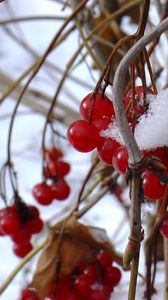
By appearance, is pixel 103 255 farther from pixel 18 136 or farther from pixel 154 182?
pixel 18 136

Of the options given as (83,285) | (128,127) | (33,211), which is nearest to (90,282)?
(83,285)

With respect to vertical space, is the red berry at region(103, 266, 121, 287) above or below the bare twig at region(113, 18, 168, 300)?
below

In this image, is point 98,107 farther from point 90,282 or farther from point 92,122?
point 90,282

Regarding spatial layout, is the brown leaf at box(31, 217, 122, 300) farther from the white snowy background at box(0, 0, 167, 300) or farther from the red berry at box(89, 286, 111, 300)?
the white snowy background at box(0, 0, 167, 300)

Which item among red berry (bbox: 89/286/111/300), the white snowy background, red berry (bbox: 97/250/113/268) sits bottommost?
red berry (bbox: 89/286/111/300)

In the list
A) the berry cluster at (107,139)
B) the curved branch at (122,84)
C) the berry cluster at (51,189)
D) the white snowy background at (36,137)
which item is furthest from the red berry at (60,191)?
the white snowy background at (36,137)

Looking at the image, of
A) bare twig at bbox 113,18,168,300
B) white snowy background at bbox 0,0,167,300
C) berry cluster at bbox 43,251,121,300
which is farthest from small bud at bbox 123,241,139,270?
white snowy background at bbox 0,0,167,300

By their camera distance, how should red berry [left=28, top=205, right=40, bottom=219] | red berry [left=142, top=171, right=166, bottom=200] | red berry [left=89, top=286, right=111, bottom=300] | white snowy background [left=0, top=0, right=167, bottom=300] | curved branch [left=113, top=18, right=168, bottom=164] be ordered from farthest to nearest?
1. white snowy background [left=0, top=0, right=167, bottom=300]
2. red berry [left=28, top=205, right=40, bottom=219]
3. red berry [left=89, top=286, right=111, bottom=300]
4. red berry [left=142, top=171, right=166, bottom=200]
5. curved branch [left=113, top=18, right=168, bottom=164]
